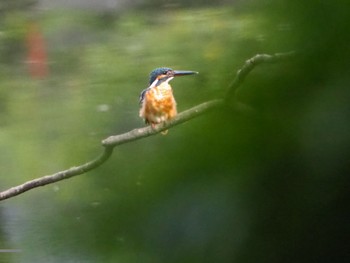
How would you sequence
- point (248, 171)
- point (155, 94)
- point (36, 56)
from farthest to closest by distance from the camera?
point (36, 56), point (155, 94), point (248, 171)

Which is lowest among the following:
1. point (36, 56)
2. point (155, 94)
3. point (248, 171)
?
point (36, 56)

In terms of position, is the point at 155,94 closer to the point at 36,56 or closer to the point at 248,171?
the point at 248,171

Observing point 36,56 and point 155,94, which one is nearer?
point 155,94

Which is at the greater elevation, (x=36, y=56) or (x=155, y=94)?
(x=155, y=94)

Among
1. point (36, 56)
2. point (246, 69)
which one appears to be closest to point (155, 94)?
point (246, 69)

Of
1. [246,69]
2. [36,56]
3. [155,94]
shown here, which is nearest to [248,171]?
[246,69]

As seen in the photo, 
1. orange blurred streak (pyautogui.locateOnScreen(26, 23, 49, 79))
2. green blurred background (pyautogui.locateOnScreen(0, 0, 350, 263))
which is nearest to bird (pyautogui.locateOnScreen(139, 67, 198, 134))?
green blurred background (pyautogui.locateOnScreen(0, 0, 350, 263))

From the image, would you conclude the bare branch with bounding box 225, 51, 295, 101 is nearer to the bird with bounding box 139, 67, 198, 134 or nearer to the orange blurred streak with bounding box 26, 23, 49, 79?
the bird with bounding box 139, 67, 198, 134

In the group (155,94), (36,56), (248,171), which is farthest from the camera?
(36,56)

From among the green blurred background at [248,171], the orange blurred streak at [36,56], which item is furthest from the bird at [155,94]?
the orange blurred streak at [36,56]

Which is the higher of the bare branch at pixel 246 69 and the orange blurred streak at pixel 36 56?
the bare branch at pixel 246 69

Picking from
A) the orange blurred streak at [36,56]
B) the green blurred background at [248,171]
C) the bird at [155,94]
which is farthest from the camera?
the orange blurred streak at [36,56]

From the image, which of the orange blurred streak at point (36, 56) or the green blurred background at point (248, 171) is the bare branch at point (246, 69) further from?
the orange blurred streak at point (36, 56)

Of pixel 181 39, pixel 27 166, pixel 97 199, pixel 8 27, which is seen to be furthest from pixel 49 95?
pixel 97 199
